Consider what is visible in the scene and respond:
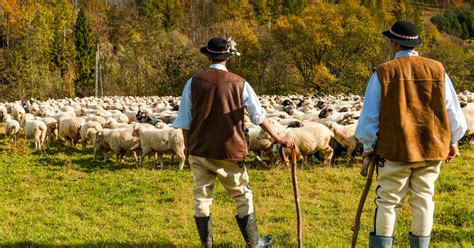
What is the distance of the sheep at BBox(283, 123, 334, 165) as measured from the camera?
11.3 metres

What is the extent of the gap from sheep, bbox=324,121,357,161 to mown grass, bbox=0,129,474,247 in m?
1.01

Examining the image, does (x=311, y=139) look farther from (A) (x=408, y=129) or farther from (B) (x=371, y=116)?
(A) (x=408, y=129)

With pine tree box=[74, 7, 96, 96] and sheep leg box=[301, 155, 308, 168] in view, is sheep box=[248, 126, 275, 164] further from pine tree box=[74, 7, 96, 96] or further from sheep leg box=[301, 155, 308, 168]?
pine tree box=[74, 7, 96, 96]

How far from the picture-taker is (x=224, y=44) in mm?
4969

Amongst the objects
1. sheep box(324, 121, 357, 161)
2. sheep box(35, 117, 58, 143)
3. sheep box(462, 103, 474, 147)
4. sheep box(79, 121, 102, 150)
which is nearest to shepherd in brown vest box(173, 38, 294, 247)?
sheep box(324, 121, 357, 161)

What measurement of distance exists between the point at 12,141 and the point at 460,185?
49.3 feet

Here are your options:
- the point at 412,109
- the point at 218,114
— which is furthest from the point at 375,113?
the point at 218,114

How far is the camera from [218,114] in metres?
4.74

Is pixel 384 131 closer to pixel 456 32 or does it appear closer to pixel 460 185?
pixel 460 185

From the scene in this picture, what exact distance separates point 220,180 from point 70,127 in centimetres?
1277

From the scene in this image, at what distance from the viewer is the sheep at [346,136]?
11.7 metres

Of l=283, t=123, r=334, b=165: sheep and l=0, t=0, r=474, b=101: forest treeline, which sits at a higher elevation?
l=283, t=123, r=334, b=165: sheep

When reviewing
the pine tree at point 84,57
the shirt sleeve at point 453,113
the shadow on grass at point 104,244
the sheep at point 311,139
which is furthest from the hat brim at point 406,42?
the pine tree at point 84,57

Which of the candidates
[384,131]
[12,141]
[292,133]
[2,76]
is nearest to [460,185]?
[292,133]
